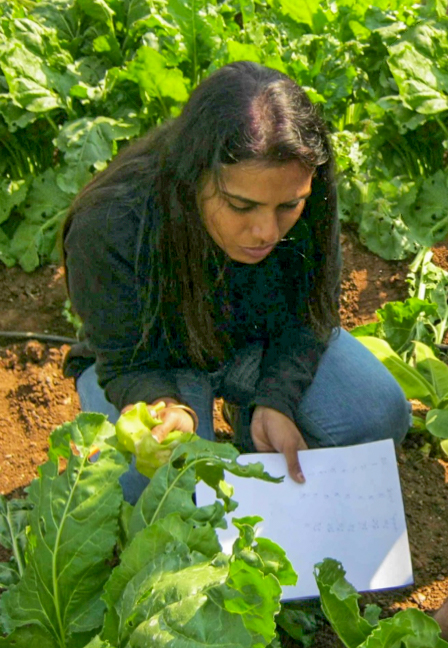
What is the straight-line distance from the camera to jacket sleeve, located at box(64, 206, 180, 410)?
7.30ft

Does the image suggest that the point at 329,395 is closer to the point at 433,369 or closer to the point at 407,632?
the point at 433,369

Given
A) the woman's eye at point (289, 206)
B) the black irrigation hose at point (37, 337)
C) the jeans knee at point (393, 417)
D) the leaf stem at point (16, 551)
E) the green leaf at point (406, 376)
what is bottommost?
the black irrigation hose at point (37, 337)

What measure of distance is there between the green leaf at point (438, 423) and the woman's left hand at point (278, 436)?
17.3 inches

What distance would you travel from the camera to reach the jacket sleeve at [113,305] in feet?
7.30

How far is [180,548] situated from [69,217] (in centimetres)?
102

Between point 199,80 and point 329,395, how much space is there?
5.44ft

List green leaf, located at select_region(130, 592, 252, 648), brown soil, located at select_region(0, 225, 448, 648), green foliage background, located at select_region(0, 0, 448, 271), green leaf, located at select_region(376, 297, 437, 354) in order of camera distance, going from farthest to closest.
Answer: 1. green foliage background, located at select_region(0, 0, 448, 271)
2. green leaf, located at select_region(376, 297, 437, 354)
3. brown soil, located at select_region(0, 225, 448, 648)
4. green leaf, located at select_region(130, 592, 252, 648)

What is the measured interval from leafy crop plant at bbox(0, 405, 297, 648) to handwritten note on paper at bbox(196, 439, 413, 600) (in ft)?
1.11

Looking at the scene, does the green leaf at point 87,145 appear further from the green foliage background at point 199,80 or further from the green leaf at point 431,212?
the green leaf at point 431,212

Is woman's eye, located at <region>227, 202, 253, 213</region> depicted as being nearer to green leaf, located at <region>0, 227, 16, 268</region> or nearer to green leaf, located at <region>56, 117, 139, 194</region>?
green leaf, located at <region>56, 117, 139, 194</region>

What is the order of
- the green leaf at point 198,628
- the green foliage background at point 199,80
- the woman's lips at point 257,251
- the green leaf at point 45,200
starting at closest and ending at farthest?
the green leaf at point 198,628 → the woman's lips at point 257,251 → the green foliage background at point 199,80 → the green leaf at point 45,200

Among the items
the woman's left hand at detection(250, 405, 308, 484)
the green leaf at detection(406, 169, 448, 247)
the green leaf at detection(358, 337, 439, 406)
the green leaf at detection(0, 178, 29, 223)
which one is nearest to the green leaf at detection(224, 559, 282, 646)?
the woman's left hand at detection(250, 405, 308, 484)

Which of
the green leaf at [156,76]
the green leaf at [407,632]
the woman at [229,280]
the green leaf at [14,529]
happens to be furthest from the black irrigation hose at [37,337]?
the green leaf at [407,632]

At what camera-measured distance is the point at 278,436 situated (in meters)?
2.37
